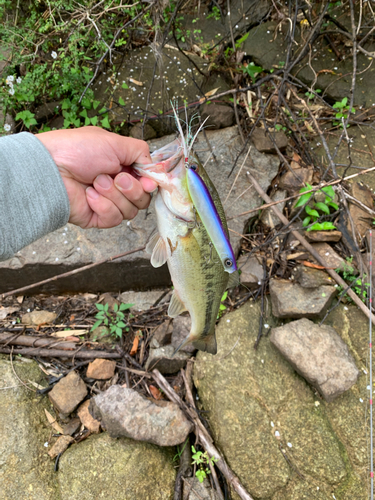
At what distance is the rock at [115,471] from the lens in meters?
2.94

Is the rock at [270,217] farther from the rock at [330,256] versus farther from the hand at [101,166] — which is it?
the hand at [101,166]

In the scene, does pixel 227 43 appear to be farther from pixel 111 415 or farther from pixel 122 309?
pixel 111 415

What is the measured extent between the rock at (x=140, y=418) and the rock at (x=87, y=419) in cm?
11

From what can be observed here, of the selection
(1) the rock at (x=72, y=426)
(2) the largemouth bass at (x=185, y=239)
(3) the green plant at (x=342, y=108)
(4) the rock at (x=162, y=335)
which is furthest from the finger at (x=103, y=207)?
(3) the green plant at (x=342, y=108)

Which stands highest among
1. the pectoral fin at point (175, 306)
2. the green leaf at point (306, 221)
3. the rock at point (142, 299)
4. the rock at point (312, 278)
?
the pectoral fin at point (175, 306)

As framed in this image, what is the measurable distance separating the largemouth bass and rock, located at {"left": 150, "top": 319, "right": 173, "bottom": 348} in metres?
1.12

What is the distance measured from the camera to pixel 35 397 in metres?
3.37

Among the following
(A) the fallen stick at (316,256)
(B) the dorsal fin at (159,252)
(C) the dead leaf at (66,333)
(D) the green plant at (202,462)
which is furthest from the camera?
(C) the dead leaf at (66,333)

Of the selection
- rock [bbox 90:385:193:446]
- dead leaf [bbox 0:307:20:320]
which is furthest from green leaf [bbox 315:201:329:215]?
dead leaf [bbox 0:307:20:320]

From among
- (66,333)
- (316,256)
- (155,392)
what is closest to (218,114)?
(316,256)

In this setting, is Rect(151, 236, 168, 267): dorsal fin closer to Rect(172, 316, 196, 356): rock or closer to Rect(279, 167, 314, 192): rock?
Rect(172, 316, 196, 356): rock

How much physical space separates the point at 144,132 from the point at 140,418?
3.21 m

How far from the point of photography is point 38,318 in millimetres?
3922

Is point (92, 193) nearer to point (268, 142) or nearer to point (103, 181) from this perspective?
point (103, 181)
